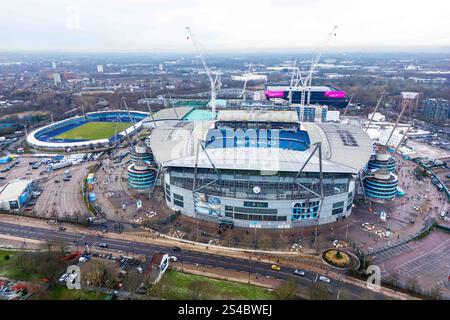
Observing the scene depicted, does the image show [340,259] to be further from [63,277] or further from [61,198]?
[61,198]

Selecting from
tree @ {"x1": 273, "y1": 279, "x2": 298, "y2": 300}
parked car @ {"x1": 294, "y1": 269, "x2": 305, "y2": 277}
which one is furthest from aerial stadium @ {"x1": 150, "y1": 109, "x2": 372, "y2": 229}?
tree @ {"x1": 273, "y1": 279, "x2": 298, "y2": 300}

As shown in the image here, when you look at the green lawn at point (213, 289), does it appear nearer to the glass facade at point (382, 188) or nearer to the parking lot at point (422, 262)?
the parking lot at point (422, 262)

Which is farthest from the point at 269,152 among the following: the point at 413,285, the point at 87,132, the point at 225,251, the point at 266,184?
the point at 87,132

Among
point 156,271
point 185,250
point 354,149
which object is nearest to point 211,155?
point 185,250

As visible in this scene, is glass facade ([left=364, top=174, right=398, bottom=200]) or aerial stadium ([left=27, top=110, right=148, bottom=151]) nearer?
glass facade ([left=364, top=174, right=398, bottom=200])

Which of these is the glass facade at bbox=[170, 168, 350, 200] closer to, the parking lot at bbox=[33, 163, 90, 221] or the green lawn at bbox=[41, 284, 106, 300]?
the green lawn at bbox=[41, 284, 106, 300]
